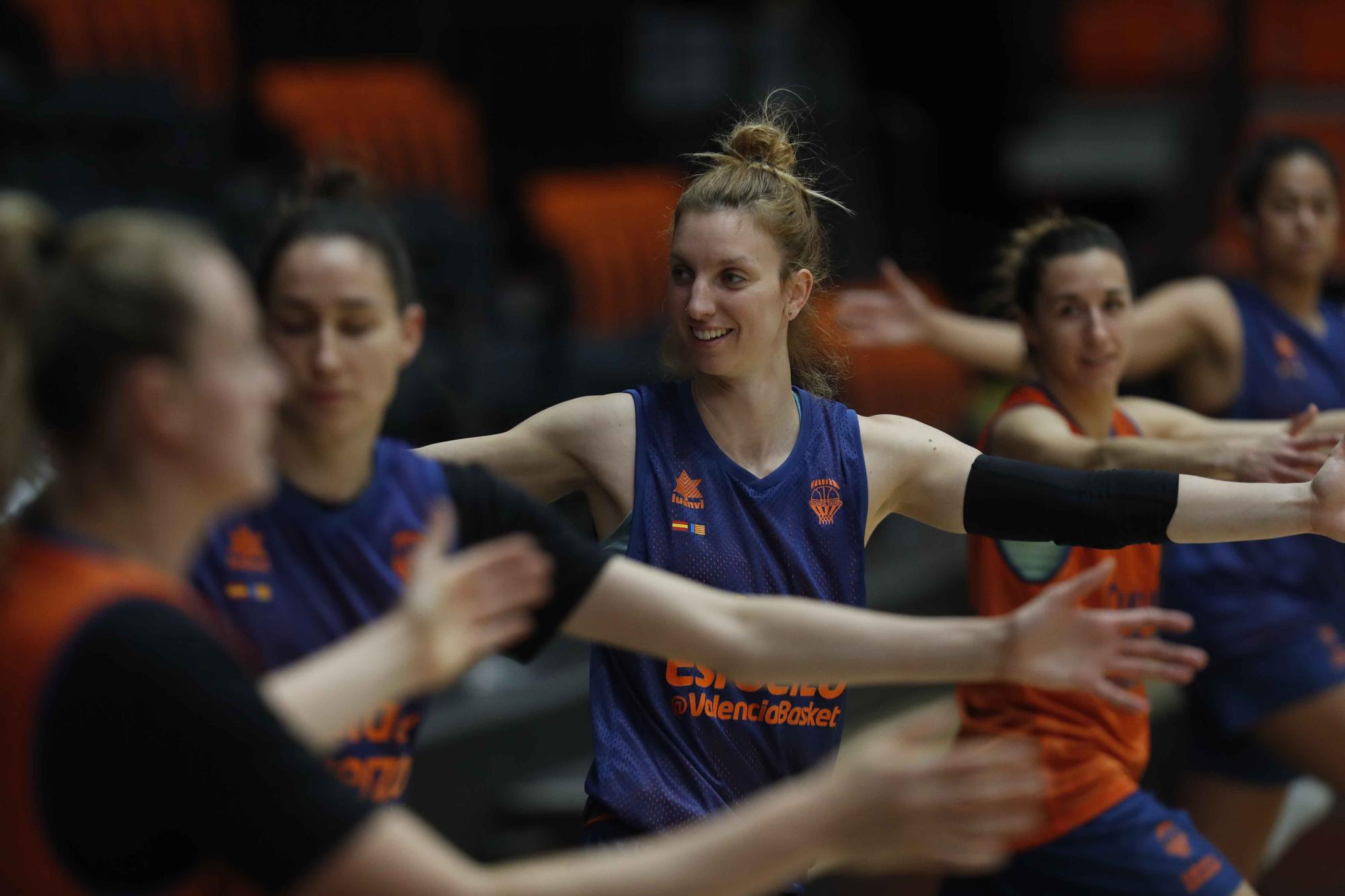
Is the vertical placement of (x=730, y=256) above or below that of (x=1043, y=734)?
above

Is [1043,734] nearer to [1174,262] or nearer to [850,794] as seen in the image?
[850,794]

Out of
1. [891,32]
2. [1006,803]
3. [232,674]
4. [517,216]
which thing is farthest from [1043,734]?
[891,32]

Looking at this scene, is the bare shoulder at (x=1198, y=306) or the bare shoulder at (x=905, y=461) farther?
the bare shoulder at (x=1198, y=306)

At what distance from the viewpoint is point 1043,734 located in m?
3.17

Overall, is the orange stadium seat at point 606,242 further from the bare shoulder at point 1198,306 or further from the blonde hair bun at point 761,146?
the blonde hair bun at point 761,146

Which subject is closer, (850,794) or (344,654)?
(850,794)

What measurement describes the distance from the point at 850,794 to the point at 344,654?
549mm

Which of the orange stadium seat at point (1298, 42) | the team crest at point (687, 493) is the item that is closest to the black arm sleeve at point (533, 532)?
the team crest at point (687, 493)

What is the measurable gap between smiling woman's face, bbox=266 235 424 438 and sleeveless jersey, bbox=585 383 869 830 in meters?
0.78

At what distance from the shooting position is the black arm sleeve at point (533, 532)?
7.07 feet

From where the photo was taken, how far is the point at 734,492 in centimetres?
287

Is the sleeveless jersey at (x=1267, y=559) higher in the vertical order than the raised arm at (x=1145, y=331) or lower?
lower

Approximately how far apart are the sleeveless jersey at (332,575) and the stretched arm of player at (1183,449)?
1.40 metres

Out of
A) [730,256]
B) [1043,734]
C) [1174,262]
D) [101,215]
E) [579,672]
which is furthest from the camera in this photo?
[1174,262]
